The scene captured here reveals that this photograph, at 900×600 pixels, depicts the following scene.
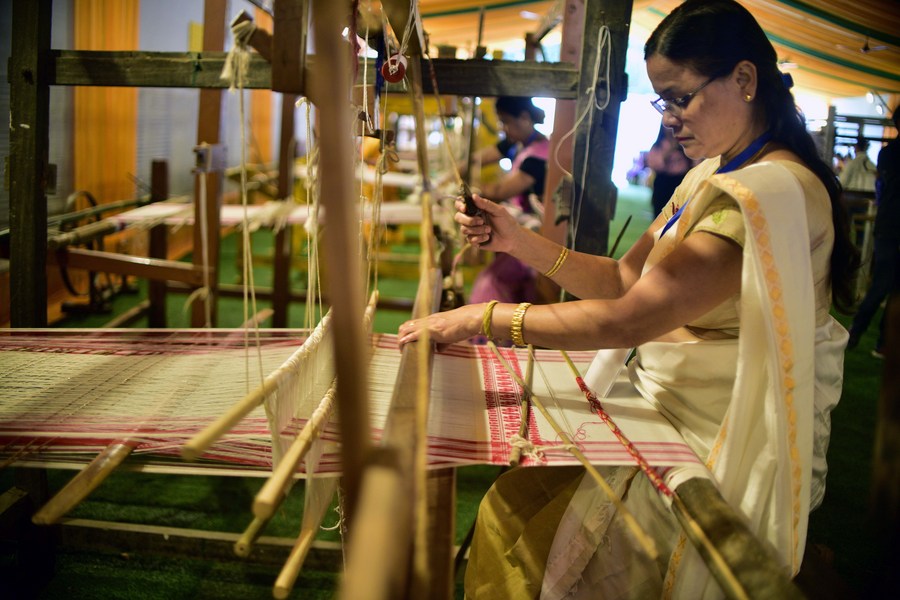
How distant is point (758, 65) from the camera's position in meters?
1.37

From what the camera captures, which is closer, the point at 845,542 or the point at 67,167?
the point at 845,542

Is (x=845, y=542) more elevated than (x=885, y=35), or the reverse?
(x=885, y=35)

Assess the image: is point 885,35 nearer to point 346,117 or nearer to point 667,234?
point 667,234

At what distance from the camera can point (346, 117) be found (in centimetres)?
64

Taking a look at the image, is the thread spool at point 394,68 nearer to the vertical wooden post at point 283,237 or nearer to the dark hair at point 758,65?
the dark hair at point 758,65

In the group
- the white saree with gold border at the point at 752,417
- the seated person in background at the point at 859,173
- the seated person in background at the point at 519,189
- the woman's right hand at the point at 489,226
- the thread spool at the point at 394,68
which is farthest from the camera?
the seated person in background at the point at 859,173

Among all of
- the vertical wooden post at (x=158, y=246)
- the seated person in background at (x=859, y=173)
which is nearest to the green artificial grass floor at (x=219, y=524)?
the vertical wooden post at (x=158, y=246)

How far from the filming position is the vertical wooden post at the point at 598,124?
1.76 m

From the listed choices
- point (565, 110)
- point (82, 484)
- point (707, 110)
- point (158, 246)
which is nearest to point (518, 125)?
point (565, 110)

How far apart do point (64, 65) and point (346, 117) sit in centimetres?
165

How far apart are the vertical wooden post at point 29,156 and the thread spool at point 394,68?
3.38ft

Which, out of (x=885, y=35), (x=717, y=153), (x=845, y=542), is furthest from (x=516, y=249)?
(x=845, y=542)

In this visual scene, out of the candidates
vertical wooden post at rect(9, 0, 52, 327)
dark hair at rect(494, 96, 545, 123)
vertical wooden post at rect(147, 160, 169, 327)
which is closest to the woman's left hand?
vertical wooden post at rect(9, 0, 52, 327)

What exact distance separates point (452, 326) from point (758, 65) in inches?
32.8
